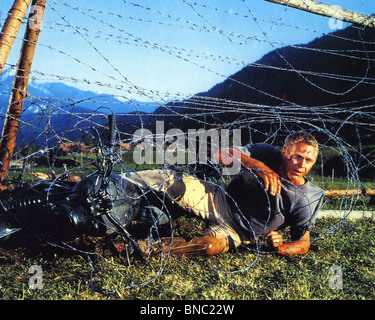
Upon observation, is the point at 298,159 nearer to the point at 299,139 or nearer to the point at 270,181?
the point at 299,139

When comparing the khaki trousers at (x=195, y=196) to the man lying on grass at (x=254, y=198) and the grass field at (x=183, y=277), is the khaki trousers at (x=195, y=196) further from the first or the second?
the grass field at (x=183, y=277)

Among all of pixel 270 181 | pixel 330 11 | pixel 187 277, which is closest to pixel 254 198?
pixel 270 181

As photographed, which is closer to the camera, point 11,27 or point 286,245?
point 11,27

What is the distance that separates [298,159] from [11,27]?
3253mm

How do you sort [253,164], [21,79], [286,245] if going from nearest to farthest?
[253,164] → [286,245] → [21,79]

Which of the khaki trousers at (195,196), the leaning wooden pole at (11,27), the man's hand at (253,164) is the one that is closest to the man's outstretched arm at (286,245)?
the khaki trousers at (195,196)

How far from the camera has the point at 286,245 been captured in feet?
10.3

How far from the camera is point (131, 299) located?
7.23 ft

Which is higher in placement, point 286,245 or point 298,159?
point 298,159

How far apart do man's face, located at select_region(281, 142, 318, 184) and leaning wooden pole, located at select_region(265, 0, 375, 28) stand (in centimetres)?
189

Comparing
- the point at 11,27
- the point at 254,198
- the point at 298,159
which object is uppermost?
the point at 11,27

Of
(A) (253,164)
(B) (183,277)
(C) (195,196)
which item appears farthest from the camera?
(C) (195,196)

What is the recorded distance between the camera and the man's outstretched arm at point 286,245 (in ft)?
10.0
